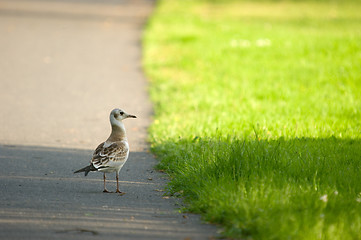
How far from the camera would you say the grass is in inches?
205

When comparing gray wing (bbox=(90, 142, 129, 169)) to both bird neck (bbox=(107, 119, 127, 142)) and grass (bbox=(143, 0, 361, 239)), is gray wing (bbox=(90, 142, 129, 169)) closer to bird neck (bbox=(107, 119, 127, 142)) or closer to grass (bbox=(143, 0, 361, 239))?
bird neck (bbox=(107, 119, 127, 142))

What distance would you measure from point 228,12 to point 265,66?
1495cm

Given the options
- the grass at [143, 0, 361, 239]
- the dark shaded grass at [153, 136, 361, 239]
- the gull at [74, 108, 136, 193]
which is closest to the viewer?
the dark shaded grass at [153, 136, 361, 239]

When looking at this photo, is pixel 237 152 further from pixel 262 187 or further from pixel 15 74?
pixel 15 74

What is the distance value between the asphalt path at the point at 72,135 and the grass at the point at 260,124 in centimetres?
38

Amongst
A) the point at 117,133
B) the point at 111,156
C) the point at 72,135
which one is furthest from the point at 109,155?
the point at 72,135

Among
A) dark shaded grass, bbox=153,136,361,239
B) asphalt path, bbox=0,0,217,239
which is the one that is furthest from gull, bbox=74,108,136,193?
dark shaded grass, bbox=153,136,361,239

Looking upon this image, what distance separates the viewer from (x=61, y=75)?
45.0ft

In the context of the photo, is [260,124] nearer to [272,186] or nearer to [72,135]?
[72,135]

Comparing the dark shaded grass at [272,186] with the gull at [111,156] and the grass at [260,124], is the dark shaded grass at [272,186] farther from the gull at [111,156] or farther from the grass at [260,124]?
the gull at [111,156]

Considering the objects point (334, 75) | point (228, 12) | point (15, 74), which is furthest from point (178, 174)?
point (228, 12)

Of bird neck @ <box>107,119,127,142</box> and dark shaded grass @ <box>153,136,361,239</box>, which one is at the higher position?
bird neck @ <box>107,119,127,142</box>

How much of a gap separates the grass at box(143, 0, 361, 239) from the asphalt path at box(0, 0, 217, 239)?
38cm

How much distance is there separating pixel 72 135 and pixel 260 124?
9.64 feet
